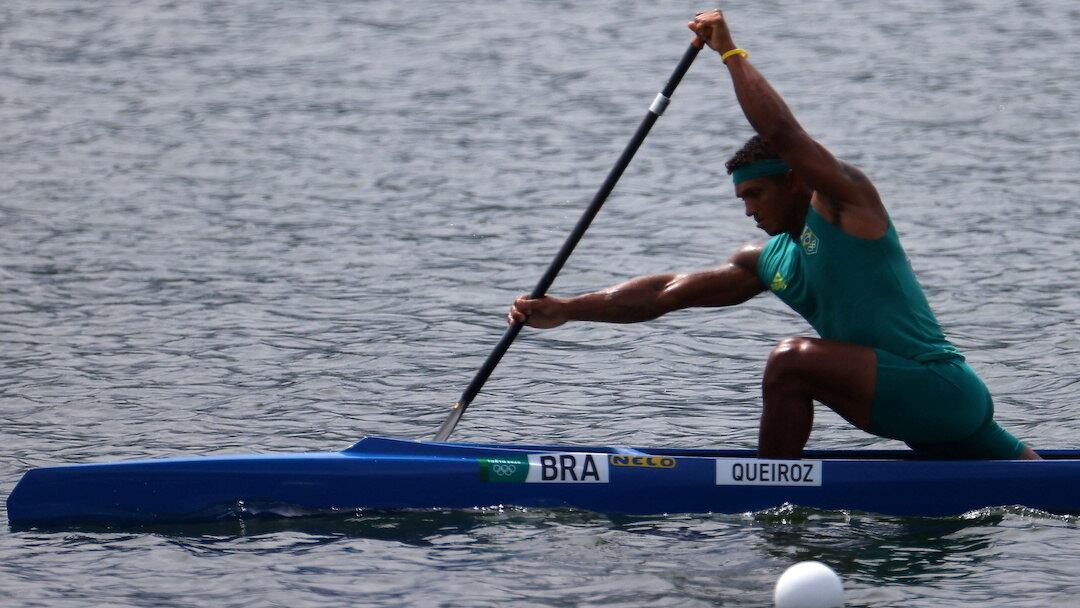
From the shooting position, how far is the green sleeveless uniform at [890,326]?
22.8 feet

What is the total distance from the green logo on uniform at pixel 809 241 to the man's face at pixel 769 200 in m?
0.13

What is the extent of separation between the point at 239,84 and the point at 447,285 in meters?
8.78

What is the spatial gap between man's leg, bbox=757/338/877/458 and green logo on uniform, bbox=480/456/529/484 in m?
1.10

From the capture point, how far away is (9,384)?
10195mm

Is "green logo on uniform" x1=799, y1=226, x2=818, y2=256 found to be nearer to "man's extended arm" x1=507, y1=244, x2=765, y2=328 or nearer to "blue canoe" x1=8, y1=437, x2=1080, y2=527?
"man's extended arm" x1=507, y1=244, x2=765, y2=328

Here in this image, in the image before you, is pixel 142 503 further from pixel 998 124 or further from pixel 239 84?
pixel 239 84

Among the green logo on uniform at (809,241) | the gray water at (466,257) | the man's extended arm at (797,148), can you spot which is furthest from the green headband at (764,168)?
the gray water at (466,257)

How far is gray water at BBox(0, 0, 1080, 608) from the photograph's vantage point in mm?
7266

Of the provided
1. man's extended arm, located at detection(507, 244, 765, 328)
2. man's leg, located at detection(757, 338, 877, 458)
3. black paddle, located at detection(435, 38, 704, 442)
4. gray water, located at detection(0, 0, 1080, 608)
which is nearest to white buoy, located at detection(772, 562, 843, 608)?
gray water, located at detection(0, 0, 1080, 608)

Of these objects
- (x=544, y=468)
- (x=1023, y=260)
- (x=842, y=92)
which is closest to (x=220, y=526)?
(x=544, y=468)

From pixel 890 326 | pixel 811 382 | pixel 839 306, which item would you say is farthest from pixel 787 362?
pixel 890 326

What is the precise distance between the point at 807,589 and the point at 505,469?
5.33 feet

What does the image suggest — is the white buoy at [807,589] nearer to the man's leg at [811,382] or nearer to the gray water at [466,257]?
the gray water at [466,257]

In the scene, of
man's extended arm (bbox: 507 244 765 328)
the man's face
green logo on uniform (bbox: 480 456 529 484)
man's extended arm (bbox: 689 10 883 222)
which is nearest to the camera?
man's extended arm (bbox: 689 10 883 222)
